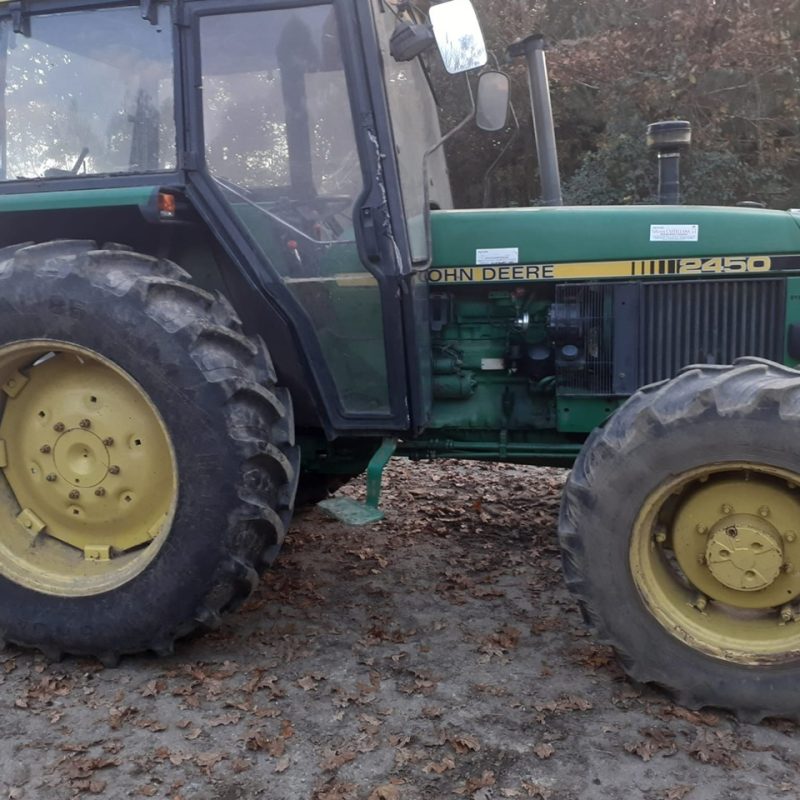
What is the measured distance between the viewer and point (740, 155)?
9133mm

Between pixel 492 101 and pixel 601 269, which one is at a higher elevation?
pixel 492 101

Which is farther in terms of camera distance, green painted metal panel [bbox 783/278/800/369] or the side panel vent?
the side panel vent

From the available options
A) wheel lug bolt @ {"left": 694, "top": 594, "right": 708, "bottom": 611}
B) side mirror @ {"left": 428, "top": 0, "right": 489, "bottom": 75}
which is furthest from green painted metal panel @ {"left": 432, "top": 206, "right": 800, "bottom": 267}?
wheel lug bolt @ {"left": 694, "top": 594, "right": 708, "bottom": 611}

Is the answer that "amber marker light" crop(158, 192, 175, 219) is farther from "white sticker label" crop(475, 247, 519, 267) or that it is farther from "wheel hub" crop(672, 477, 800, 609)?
"wheel hub" crop(672, 477, 800, 609)

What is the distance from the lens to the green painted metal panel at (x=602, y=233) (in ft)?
10.9

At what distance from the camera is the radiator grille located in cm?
338

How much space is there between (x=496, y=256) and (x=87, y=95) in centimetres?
161

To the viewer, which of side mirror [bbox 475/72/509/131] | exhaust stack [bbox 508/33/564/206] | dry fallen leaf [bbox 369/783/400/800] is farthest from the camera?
exhaust stack [bbox 508/33/564/206]

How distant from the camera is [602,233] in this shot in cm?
339

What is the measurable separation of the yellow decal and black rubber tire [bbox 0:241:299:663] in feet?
3.05

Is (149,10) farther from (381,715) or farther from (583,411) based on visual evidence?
(381,715)

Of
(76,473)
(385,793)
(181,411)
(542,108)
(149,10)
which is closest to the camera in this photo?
(385,793)

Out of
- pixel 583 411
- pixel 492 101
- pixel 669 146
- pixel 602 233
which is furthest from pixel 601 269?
Answer: pixel 492 101

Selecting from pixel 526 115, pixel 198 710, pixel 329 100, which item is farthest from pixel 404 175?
pixel 526 115
